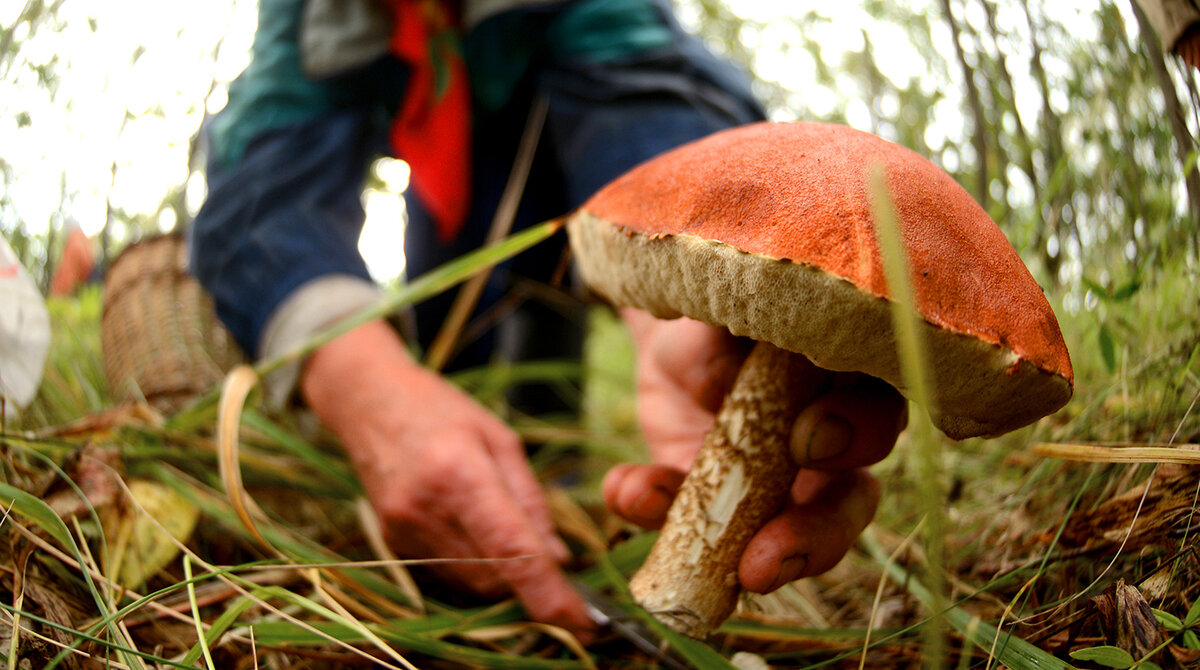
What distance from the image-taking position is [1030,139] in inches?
26.8

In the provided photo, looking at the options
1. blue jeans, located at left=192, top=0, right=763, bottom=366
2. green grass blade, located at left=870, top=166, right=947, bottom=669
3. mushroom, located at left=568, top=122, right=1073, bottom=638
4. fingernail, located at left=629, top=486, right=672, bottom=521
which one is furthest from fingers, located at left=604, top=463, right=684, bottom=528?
blue jeans, located at left=192, top=0, right=763, bottom=366

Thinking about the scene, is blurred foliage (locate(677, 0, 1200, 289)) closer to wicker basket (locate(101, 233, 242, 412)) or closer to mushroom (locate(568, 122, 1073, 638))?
mushroom (locate(568, 122, 1073, 638))

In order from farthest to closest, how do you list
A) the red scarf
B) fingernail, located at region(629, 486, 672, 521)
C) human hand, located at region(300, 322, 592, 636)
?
the red scarf → human hand, located at region(300, 322, 592, 636) → fingernail, located at region(629, 486, 672, 521)

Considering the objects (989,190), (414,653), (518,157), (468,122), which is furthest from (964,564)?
(518,157)

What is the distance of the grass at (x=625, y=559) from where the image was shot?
0.44m

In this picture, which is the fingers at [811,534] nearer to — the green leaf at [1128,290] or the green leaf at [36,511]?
the green leaf at [1128,290]

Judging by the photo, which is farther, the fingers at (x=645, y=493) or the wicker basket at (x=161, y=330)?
the wicker basket at (x=161, y=330)

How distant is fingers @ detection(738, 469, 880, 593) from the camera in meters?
0.48

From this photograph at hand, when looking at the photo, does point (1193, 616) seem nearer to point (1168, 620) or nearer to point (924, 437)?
point (1168, 620)

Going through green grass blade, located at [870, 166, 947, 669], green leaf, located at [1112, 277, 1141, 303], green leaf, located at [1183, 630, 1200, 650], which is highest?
green grass blade, located at [870, 166, 947, 669]

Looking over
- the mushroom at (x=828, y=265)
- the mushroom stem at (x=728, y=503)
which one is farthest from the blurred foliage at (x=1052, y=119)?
the mushroom stem at (x=728, y=503)

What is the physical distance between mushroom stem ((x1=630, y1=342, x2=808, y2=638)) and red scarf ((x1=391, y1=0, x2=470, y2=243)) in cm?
96

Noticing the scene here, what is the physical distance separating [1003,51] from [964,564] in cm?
53

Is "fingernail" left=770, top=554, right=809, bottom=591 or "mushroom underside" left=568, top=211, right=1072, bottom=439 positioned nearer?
"mushroom underside" left=568, top=211, right=1072, bottom=439
